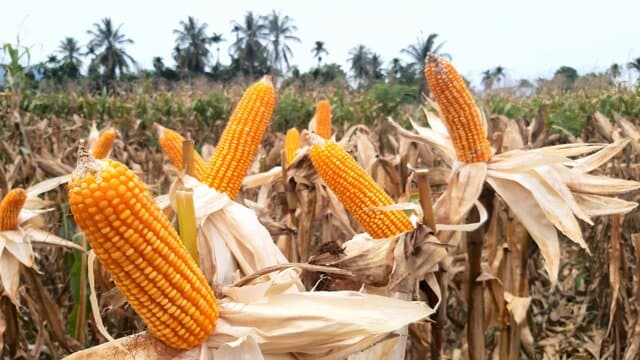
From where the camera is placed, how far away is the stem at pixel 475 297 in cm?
260

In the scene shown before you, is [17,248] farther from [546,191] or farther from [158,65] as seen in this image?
[158,65]

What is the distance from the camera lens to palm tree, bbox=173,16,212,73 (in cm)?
8388

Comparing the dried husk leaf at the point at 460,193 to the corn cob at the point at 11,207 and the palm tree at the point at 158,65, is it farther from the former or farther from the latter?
the palm tree at the point at 158,65

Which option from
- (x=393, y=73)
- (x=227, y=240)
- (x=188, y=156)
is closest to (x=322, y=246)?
(x=227, y=240)

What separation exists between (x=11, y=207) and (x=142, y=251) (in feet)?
6.63

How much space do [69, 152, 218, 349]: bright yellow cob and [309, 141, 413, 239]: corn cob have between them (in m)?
0.67

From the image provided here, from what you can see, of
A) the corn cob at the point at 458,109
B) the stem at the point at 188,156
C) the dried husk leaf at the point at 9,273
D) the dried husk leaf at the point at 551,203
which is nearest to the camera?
the stem at the point at 188,156

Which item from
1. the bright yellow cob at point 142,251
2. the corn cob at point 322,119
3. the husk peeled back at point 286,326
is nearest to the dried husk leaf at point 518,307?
the corn cob at point 322,119

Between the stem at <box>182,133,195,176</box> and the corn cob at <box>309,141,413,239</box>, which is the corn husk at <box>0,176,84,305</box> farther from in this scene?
the corn cob at <box>309,141,413,239</box>

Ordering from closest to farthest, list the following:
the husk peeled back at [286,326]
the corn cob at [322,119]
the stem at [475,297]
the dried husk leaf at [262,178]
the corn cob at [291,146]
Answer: the husk peeled back at [286,326] < the stem at [475,297] < the corn cob at [291,146] < the corn cob at [322,119] < the dried husk leaf at [262,178]

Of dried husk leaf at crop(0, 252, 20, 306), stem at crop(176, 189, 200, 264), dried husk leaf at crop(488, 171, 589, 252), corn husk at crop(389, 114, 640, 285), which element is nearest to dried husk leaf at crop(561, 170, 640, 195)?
corn husk at crop(389, 114, 640, 285)

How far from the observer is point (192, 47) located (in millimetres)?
87188

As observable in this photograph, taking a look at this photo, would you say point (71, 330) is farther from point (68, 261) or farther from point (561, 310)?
point (561, 310)

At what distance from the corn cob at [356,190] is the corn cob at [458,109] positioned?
71 centimetres
